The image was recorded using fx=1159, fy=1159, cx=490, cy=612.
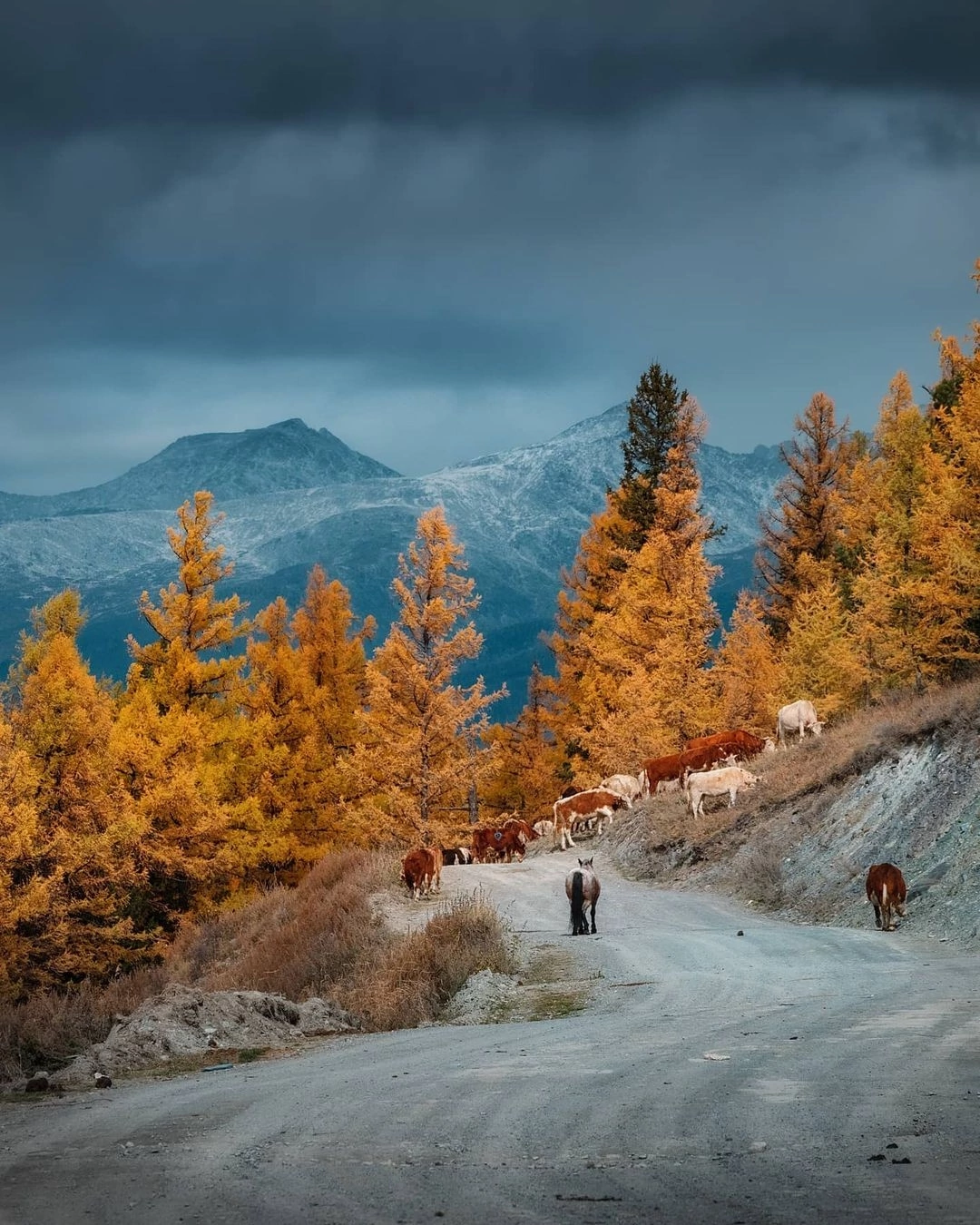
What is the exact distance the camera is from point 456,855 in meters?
36.6

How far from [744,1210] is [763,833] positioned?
22734 millimetres

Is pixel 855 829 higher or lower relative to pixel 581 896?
higher

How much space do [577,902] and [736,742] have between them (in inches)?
625

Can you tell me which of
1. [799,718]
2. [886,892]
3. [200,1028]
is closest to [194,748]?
[799,718]

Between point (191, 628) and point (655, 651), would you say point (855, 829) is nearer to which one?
point (655, 651)

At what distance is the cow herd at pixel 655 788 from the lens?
31.0m

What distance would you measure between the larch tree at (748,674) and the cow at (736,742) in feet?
16.5

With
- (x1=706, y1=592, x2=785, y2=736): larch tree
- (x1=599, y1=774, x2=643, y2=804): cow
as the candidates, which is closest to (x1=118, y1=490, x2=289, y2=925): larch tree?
(x1=599, y1=774, x2=643, y2=804): cow

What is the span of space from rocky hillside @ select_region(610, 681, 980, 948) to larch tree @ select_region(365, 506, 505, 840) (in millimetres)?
6018

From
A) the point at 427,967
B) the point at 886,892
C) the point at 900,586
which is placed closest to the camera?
the point at 427,967

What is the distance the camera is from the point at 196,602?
3534 cm

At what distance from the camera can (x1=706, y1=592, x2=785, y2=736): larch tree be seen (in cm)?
4227

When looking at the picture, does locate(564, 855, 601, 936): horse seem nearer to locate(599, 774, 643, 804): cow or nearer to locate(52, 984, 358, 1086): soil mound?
locate(52, 984, 358, 1086): soil mound

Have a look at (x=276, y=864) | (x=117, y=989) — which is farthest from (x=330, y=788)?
(x=117, y=989)
